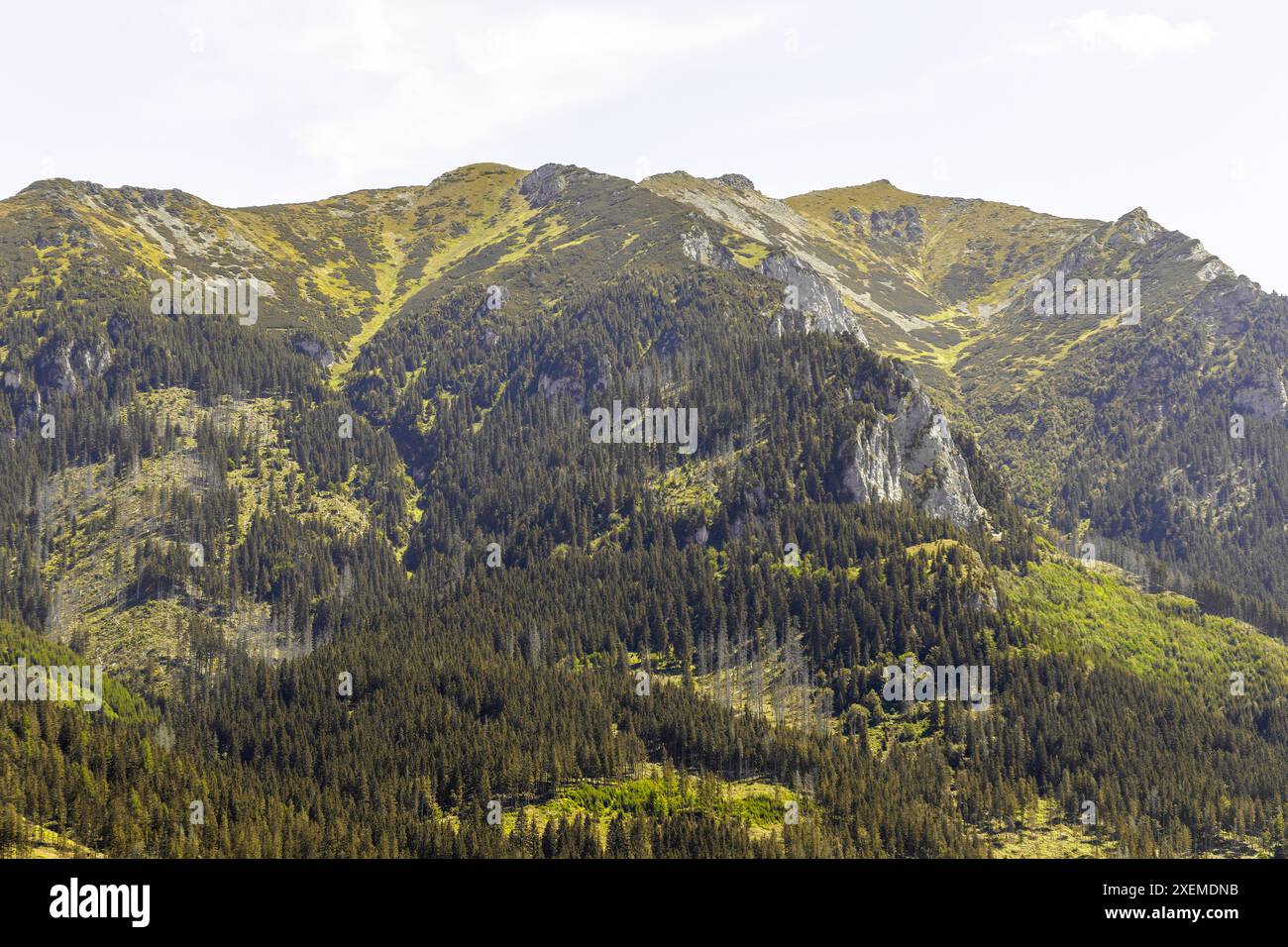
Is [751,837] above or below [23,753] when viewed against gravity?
below

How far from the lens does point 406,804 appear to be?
19900cm
